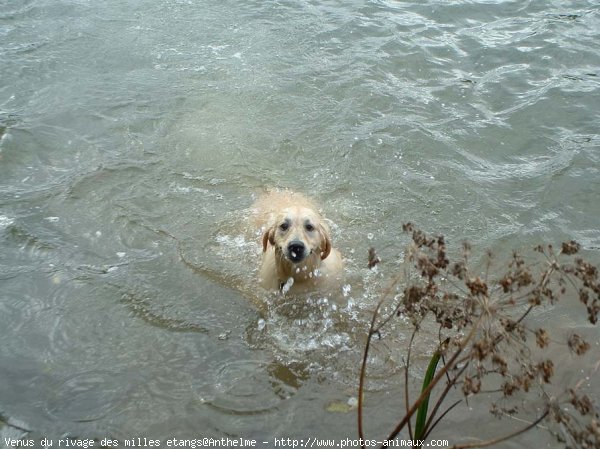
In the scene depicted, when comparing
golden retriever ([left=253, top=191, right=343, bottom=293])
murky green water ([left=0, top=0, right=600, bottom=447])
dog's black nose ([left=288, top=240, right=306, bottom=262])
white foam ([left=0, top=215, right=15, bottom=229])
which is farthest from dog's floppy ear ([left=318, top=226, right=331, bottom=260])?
white foam ([left=0, top=215, right=15, bottom=229])

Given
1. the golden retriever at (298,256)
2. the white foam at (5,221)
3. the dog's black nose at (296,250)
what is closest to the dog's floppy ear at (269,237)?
the golden retriever at (298,256)

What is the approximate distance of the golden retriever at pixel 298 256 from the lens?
4832 mm

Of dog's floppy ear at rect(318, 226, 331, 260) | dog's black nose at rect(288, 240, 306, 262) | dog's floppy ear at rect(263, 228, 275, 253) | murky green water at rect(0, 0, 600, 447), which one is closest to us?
murky green water at rect(0, 0, 600, 447)

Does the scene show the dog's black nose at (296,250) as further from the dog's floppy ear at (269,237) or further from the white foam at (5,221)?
the white foam at (5,221)

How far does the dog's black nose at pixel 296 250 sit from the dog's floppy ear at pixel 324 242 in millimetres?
307

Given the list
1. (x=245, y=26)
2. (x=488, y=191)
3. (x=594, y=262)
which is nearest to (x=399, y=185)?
(x=488, y=191)

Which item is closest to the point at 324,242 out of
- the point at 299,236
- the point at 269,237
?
the point at 299,236

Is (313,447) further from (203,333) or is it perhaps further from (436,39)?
(436,39)

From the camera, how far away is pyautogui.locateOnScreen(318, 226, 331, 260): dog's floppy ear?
5.02 meters

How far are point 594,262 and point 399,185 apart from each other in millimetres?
2171

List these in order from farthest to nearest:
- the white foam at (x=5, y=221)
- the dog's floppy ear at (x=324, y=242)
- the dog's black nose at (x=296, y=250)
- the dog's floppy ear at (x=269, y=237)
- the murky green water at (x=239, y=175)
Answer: the white foam at (x=5, y=221) → the dog's floppy ear at (x=269, y=237) → the dog's floppy ear at (x=324, y=242) → the dog's black nose at (x=296, y=250) → the murky green water at (x=239, y=175)

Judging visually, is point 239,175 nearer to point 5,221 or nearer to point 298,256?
point 298,256

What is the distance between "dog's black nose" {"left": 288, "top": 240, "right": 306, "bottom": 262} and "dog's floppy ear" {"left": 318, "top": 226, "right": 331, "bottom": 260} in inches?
12.1

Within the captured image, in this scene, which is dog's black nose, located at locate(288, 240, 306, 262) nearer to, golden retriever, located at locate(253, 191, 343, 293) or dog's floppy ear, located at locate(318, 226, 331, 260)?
golden retriever, located at locate(253, 191, 343, 293)
